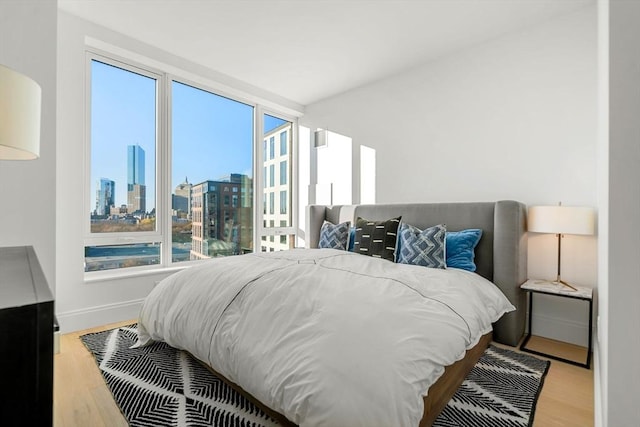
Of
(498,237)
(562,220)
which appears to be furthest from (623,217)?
(498,237)

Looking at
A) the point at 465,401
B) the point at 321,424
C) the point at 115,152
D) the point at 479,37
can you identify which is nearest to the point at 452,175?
the point at 479,37

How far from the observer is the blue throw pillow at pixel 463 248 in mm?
2535

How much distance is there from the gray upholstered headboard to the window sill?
2620mm

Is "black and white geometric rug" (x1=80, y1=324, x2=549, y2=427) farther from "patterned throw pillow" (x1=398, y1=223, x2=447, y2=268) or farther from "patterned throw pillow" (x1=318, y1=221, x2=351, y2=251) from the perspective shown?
"patterned throw pillow" (x1=318, y1=221, x2=351, y2=251)

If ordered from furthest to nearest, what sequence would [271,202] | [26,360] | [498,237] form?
[271,202] → [498,237] → [26,360]

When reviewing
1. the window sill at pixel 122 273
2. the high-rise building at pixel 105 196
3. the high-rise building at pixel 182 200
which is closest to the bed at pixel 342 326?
the window sill at pixel 122 273

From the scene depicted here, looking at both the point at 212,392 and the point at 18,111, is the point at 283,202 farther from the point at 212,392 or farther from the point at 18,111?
the point at 18,111

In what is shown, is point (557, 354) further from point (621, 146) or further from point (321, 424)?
point (321, 424)

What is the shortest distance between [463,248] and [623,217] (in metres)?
1.65

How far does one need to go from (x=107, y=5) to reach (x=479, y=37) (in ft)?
10.9

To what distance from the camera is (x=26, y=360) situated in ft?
1.81

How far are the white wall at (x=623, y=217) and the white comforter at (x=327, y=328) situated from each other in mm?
515

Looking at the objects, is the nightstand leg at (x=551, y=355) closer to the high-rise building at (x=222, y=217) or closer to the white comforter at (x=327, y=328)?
the white comforter at (x=327, y=328)

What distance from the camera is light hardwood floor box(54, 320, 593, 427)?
1.52 metres
